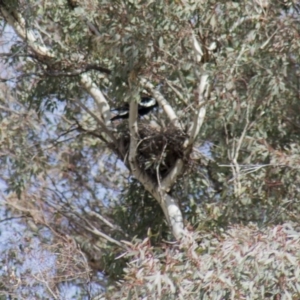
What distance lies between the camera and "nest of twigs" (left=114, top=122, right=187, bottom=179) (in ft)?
31.8

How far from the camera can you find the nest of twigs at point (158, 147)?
9703mm

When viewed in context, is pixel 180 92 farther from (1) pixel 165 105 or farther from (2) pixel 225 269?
(2) pixel 225 269

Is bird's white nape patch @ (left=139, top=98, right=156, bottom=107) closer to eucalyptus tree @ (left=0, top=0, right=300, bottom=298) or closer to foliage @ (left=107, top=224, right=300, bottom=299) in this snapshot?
eucalyptus tree @ (left=0, top=0, right=300, bottom=298)

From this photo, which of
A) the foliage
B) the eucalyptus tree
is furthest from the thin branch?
the foliage

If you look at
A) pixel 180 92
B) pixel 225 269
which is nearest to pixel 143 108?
pixel 180 92

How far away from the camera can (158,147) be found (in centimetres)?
977

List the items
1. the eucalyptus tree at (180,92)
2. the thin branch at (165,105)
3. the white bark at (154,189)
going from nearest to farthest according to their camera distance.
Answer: the eucalyptus tree at (180,92)
the white bark at (154,189)
the thin branch at (165,105)

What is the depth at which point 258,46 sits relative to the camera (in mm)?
9523

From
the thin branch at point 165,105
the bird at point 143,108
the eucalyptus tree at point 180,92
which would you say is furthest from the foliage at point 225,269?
the bird at point 143,108

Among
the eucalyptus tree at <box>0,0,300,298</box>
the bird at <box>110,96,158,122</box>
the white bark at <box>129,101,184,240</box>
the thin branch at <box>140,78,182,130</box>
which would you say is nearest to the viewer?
the eucalyptus tree at <box>0,0,300,298</box>

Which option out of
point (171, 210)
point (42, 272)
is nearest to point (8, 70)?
Result: point (171, 210)

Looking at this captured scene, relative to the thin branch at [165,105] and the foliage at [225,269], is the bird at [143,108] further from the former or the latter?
the foliage at [225,269]

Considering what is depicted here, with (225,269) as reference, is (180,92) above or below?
below

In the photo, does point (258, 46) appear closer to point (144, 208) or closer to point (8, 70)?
point (144, 208)
